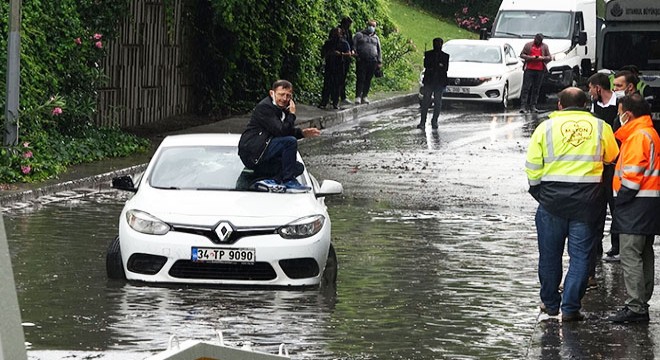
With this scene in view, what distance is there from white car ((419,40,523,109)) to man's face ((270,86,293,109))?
19.5m

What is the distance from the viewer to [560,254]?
10.8 meters

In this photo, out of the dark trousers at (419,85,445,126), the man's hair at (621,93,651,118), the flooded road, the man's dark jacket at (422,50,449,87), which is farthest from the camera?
the man's dark jacket at (422,50,449,87)

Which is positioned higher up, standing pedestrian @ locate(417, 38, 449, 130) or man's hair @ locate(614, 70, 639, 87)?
man's hair @ locate(614, 70, 639, 87)

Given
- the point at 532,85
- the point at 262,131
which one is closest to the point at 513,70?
the point at 532,85

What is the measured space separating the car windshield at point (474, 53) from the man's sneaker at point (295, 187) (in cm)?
2252

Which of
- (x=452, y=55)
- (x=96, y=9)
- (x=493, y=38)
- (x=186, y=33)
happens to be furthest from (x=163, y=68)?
(x=493, y=38)

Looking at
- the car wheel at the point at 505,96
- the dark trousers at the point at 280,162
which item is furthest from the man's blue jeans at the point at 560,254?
the car wheel at the point at 505,96

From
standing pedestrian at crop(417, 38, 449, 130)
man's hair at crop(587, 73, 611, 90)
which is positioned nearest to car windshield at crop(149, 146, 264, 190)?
man's hair at crop(587, 73, 611, 90)

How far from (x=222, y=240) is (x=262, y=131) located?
2027mm

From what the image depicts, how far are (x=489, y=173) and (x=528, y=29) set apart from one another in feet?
56.6

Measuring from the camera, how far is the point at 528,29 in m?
38.7

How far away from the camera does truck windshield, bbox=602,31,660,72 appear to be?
2589cm

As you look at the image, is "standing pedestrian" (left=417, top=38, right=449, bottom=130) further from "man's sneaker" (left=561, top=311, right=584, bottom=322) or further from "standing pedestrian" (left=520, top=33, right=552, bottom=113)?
"man's sneaker" (left=561, top=311, right=584, bottom=322)

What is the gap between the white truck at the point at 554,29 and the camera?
3722 cm
